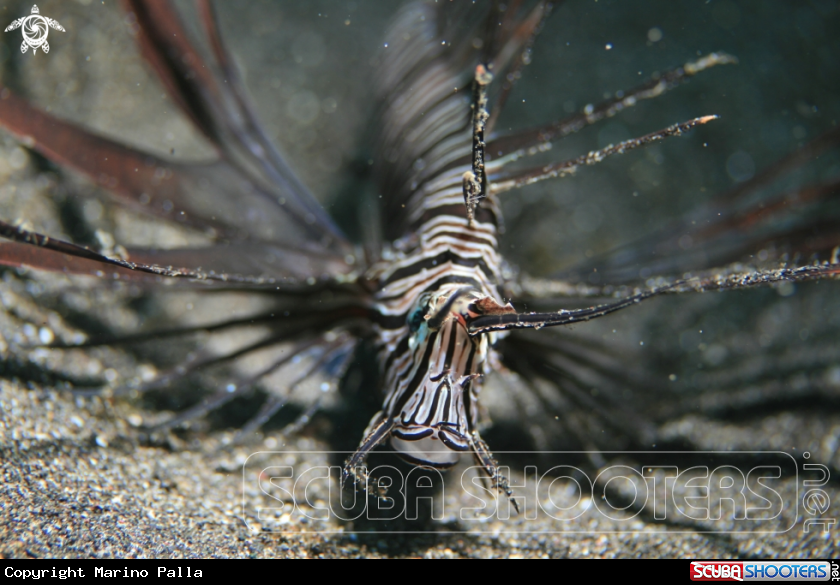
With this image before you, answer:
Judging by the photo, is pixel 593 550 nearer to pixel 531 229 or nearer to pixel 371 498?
pixel 371 498

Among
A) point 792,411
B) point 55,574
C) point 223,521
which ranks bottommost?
point 55,574

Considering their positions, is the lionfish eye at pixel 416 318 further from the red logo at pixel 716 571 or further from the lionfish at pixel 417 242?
the red logo at pixel 716 571

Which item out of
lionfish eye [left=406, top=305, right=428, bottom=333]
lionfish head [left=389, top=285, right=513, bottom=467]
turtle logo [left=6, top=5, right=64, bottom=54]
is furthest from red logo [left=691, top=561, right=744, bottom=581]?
turtle logo [left=6, top=5, right=64, bottom=54]

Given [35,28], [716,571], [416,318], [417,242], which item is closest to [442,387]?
[416,318]

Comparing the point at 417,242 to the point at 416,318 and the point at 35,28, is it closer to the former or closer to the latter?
the point at 416,318

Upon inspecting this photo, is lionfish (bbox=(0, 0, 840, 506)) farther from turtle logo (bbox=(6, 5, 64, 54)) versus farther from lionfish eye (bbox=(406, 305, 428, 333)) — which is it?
turtle logo (bbox=(6, 5, 64, 54))

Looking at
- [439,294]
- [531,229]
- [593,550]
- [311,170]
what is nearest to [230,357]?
[439,294]

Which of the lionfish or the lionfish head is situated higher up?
the lionfish
